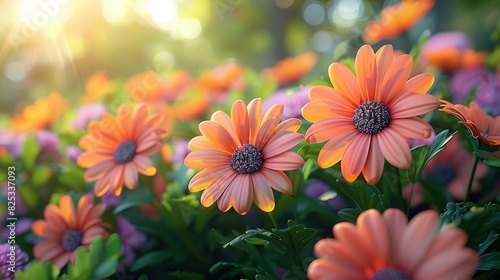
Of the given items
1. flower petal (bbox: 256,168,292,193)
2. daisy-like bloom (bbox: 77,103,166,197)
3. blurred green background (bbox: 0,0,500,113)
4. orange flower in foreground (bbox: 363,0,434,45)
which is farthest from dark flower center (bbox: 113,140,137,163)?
blurred green background (bbox: 0,0,500,113)

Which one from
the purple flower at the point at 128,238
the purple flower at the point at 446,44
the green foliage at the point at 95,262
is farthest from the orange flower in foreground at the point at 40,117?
the purple flower at the point at 446,44

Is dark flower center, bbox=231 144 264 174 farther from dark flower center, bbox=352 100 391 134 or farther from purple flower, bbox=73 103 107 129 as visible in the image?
purple flower, bbox=73 103 107 129

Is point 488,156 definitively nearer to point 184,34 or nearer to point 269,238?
point 269,238

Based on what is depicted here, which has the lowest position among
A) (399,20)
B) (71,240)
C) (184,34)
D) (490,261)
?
(490,261)

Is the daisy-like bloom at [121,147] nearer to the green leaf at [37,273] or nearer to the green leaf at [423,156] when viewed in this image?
the green leaf at [37,273]

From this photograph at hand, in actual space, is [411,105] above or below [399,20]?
below

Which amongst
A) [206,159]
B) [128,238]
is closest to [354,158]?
[206,159]

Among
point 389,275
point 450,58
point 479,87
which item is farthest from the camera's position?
point 450,58
